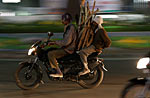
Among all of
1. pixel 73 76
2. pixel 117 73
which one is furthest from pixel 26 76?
pixel 117 73

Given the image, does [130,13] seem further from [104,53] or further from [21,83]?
[21,83]

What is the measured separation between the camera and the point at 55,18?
672 inches

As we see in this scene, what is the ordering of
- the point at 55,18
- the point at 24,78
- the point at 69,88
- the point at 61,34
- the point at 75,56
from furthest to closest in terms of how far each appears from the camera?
the point at 55,18 → the point at 61,34 → the point at 69,88 → the point at 24,78 → the point at 75,56

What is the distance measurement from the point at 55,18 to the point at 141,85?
11922 millimetres

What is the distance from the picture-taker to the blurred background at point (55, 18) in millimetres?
13688

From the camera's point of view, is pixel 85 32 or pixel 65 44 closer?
pixel 65 44

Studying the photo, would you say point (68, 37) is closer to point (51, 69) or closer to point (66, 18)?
point (66, 18)

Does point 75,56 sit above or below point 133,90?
above

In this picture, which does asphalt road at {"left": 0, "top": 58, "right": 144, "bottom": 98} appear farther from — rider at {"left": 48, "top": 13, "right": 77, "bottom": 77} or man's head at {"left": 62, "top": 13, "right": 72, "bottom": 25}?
man's head at {"left": 62, "top": 13, "right": 72, "bottom": 25}

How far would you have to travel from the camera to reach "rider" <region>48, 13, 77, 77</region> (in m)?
7.18

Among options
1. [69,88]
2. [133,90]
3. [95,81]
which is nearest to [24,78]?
[69,88]

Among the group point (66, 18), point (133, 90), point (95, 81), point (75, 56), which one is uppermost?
point (66, 18)

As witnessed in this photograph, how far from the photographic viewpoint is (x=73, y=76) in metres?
7.39

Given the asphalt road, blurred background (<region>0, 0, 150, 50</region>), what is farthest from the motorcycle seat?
blurred background (<region>0, 0, 150, 50</region>)
